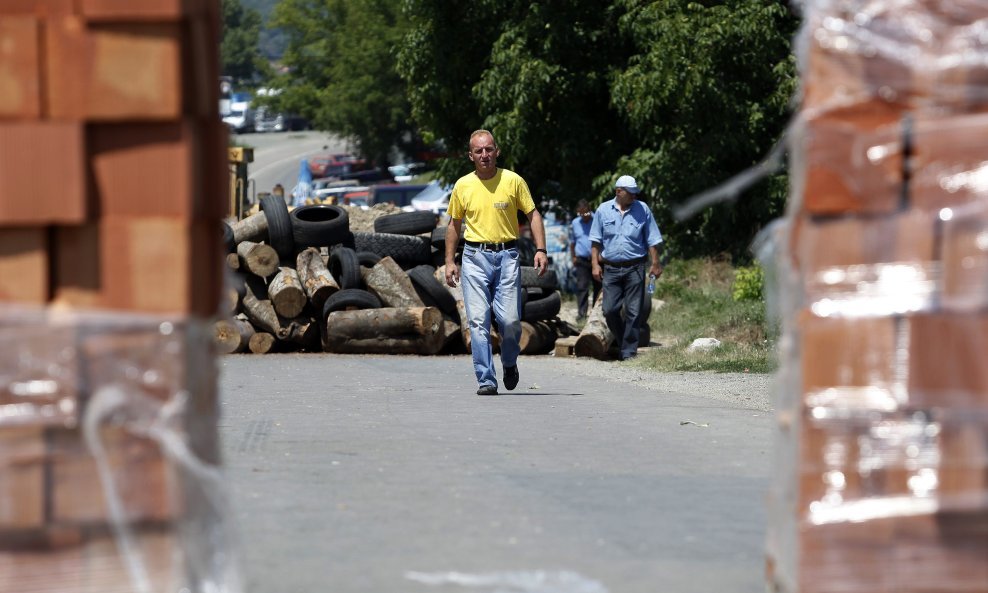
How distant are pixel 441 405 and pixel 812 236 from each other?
22.6 ft

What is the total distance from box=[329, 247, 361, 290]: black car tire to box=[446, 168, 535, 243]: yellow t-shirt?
5564 mm

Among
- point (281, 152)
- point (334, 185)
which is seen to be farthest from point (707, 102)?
point (281, 152)

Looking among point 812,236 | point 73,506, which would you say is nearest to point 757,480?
point 812,236

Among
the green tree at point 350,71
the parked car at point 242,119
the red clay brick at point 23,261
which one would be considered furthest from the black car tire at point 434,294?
the parked car at point 242,119

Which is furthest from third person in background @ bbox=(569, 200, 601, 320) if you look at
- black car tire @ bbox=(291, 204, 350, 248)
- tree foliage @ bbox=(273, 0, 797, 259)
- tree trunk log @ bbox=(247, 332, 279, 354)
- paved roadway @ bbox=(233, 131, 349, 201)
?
paved roadway @ bbox=(233, 131, 349, 201)

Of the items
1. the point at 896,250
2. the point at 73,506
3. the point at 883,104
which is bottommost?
the point at 73,506

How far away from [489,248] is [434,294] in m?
5.56

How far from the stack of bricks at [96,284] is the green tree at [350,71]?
193ft

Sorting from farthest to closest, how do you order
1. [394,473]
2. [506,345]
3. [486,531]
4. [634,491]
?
[506,345] < [394,473] < [634,491] < [486,531]

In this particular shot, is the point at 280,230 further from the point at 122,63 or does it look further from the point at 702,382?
the point at 122,63

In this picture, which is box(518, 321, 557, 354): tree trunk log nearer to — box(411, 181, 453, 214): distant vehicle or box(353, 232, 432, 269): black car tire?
box(353, 232, 432, 269): black car tire

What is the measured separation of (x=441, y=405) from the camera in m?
10.8

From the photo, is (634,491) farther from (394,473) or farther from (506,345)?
(506,345)

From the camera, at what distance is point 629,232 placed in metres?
16.3
